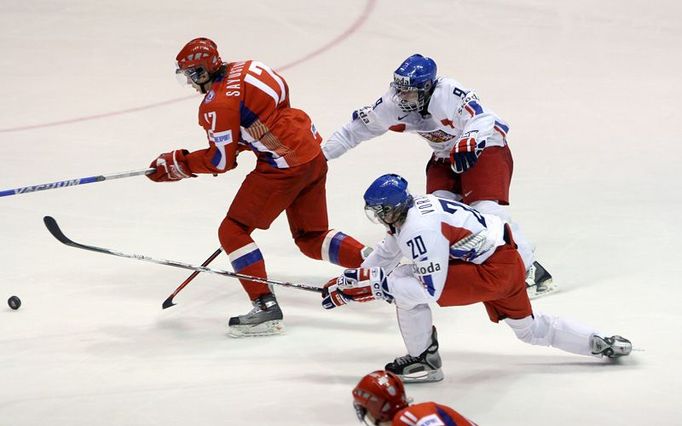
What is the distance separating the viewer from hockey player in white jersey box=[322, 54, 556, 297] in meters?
5.46

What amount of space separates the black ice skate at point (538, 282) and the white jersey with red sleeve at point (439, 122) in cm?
66

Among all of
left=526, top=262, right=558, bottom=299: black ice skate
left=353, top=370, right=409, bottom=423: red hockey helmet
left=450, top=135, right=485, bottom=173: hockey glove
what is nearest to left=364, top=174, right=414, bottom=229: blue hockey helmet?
left=450, top=135, right=485, bottom=173: hockey glove

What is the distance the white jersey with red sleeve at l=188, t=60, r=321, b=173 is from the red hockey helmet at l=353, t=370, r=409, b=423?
7.55 feet

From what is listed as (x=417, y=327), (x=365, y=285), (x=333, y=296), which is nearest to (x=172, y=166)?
(x=333, y=296)

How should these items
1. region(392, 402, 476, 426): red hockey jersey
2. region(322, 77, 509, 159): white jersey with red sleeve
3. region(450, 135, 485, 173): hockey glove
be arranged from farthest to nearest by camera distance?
region(322, 77, 509, 159): white jersey with red sleeve, region(450, 135, 485, 173): hockey glove, region(392, 402, 476, 426): red hockey jersey

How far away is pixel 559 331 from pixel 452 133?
4.49ft

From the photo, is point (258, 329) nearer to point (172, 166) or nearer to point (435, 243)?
point (172, 166)

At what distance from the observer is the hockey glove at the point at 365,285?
4645 mm

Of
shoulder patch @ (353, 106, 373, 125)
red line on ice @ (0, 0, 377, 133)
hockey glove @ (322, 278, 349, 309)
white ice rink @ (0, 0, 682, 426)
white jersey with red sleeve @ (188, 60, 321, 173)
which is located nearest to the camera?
white ice rink @ (0, 0, 682, 426)

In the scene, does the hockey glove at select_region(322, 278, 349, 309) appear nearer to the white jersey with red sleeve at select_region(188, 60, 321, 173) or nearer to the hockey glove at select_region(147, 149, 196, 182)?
the white jersey with red sleeve at select_region(188, 60, 321, 173)

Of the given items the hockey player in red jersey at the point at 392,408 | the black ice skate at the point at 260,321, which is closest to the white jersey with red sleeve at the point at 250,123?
the black ice skate at the point at 260,321

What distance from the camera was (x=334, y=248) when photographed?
574cm

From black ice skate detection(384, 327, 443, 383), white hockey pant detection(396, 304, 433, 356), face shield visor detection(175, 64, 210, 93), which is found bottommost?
black ice skate detection(384, 327, 443, 383)

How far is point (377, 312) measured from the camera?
5.68 m
